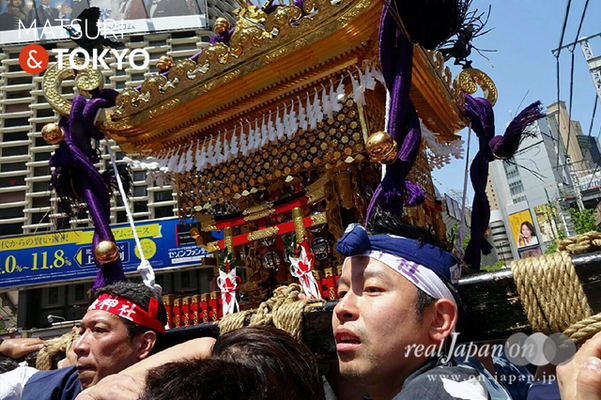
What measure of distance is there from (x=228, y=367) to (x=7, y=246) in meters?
21.2

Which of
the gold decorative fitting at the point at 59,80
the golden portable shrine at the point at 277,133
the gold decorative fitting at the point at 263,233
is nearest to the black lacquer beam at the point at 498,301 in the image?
the golden portable shrine at the point at 277,133

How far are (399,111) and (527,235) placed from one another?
43935 millimetres

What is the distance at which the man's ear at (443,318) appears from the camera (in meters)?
1.28

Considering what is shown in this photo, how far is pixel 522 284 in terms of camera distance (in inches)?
49.1

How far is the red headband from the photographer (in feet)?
6.95

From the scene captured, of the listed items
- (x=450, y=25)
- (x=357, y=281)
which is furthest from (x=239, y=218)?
(x=357, y=281)

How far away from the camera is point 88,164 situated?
15.0 feet

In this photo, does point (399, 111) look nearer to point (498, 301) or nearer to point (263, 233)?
point (498, 301)

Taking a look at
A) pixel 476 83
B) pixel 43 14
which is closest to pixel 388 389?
pixel 476 83

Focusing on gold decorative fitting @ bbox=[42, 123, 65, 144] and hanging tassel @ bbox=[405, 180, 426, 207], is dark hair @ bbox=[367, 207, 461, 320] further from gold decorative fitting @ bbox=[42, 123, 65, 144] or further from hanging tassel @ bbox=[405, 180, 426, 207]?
gold decorative fitting @ bbox=[42, 123, 65, 144]

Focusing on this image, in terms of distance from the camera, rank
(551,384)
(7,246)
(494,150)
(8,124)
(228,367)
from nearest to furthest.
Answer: (228,367) → (551,384) → (494,150) → (7,246) → (8,124)

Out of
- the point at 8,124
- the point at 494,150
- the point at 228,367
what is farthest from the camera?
the point at 8,124

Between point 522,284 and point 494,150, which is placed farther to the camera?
point 494,150

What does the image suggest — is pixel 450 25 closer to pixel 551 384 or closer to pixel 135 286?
pixel 551 384
